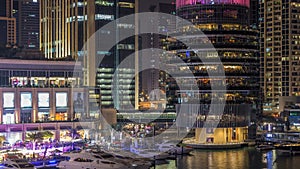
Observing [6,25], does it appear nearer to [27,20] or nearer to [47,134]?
[27,20]

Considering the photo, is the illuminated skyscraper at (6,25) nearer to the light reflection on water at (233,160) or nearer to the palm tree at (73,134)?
the palm tree at (73,134)

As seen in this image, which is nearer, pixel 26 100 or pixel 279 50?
pixel 26 100

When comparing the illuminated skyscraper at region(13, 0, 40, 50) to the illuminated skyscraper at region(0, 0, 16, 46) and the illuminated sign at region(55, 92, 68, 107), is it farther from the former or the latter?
the illuminated sign at region(55, 92, 68, 107)

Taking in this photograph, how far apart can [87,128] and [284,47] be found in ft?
191

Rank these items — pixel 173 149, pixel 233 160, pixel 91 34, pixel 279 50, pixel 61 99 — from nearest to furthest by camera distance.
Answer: pixel 233 160 → pixel 173 149 → pixel 61 99 → pixel 91 34 → pixel 279 50

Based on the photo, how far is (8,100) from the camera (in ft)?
226

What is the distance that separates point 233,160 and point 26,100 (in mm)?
26290

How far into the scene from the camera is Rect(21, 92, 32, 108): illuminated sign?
229ft

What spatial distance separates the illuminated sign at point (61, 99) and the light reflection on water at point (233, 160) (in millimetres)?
17753

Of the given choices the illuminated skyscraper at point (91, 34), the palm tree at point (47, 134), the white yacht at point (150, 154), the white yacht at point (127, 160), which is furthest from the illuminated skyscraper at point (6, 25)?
the white yacht at point (127, 160)

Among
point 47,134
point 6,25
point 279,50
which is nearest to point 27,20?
point 6,25

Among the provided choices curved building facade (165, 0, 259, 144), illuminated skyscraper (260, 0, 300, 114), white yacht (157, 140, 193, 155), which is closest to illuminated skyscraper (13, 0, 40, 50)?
illuminated skyscraper (260, 0, 300, 114)

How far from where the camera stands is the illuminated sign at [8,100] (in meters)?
68.4

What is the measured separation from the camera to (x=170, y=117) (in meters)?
96.5
